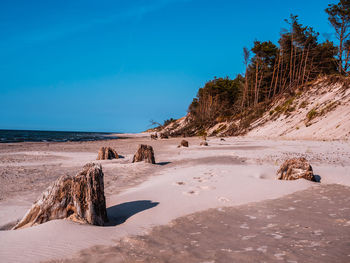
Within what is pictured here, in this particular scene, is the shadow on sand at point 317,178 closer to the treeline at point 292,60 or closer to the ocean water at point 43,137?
the treeline at point 292,60

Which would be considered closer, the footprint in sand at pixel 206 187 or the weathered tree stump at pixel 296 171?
the footprint in sand at pixel 206 187

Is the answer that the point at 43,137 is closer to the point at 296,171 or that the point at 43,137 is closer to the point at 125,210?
the point at 125,210

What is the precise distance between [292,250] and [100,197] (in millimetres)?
2314

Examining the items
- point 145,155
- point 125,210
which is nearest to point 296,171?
point 125,210

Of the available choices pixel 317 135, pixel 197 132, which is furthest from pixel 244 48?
pixel 317 135

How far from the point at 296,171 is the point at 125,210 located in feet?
12.6

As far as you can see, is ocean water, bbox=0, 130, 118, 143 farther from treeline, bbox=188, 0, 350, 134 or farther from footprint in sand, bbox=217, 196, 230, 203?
footprint in sand, bbox=217, 196, 230, 203

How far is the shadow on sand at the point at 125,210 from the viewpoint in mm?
3295

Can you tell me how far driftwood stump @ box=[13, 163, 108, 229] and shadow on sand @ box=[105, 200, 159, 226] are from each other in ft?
0.58

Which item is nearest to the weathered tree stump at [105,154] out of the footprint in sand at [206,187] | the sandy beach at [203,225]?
the sandy beach at [203,225]

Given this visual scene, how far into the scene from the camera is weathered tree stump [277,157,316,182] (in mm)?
5156

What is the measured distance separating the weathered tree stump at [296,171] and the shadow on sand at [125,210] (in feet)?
10.2

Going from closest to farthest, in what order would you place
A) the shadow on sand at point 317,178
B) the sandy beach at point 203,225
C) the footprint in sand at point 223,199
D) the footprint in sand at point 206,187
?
1. the sandy beach at point 203,225
2. the footprint in sand at point 223,199
3. the footprint in sand at point 206,187
4. the shadow on sand at point 317,178

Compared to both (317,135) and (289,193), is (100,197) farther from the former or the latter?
(317,135)
